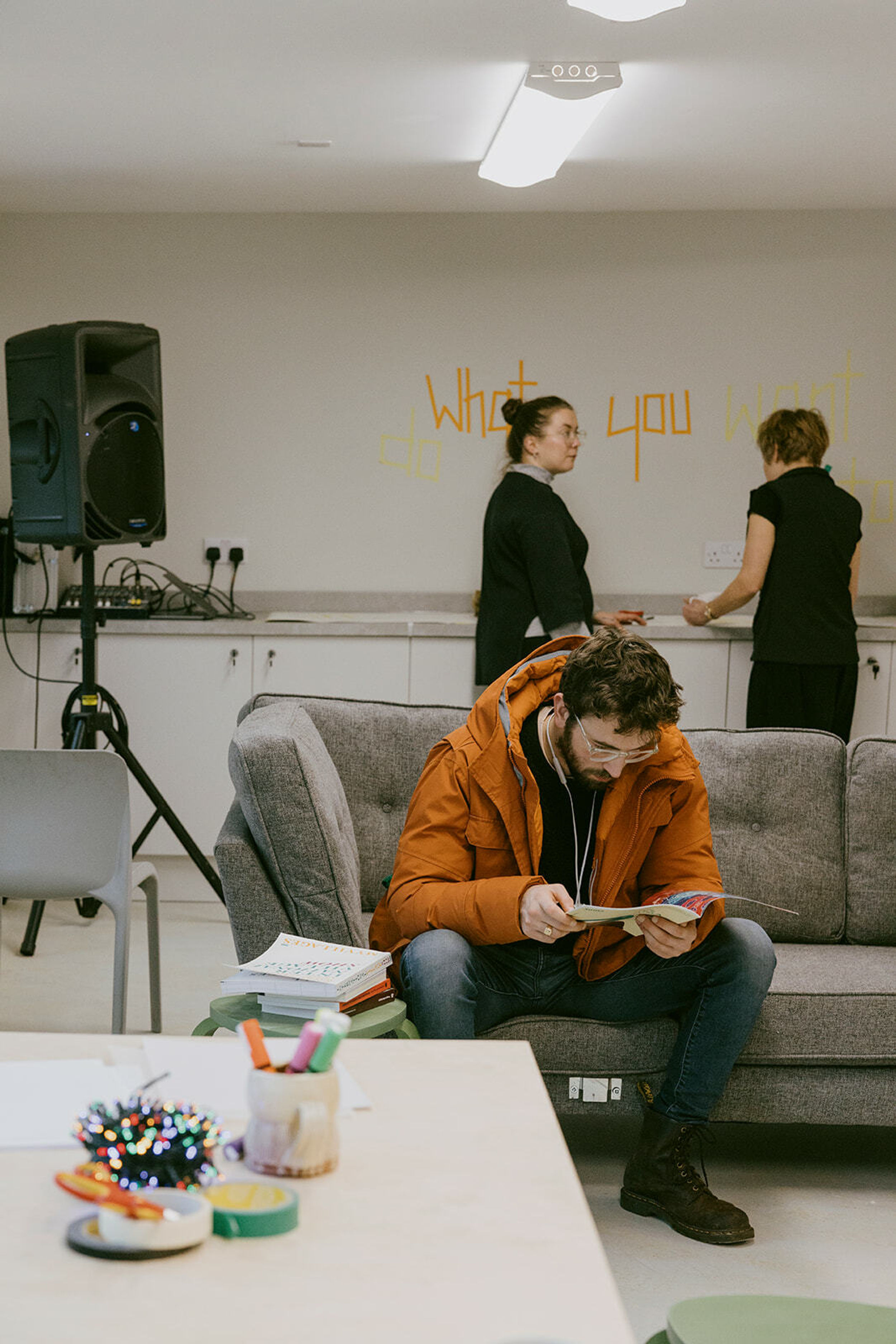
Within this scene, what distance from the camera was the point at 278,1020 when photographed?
162 cm

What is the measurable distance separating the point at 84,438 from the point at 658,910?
229 centimetres

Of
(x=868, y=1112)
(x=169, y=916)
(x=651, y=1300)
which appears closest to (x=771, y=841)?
(x=868, y=1112)

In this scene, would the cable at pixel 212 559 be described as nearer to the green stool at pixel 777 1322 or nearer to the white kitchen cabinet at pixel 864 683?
the white kitchen cabinet at pixel 864 683

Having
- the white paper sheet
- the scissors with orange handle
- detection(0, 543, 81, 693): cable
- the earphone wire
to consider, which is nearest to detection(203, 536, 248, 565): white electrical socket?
detection(0, 543, 81, 693): cable

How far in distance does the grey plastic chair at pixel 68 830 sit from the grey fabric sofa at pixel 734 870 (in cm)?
34

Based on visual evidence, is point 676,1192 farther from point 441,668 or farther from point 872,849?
point 441,668

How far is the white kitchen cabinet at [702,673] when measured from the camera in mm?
4305

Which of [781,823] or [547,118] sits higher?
[547,118]

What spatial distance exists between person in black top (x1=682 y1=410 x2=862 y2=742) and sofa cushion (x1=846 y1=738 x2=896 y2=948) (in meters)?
1.15

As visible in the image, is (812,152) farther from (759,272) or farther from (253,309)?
(253,309)

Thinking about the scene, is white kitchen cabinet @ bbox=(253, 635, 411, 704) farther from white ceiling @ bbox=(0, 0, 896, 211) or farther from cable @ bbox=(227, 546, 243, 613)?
white ceiling @ bbox=(0, 0, 896, 211)

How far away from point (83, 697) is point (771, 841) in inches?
75.9

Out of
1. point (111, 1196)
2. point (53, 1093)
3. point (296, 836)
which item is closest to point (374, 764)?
point (296, 836)

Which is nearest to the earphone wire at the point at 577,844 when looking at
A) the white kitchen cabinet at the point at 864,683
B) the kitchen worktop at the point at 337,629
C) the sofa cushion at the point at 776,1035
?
the sofa cushion at the point at 776,1035
